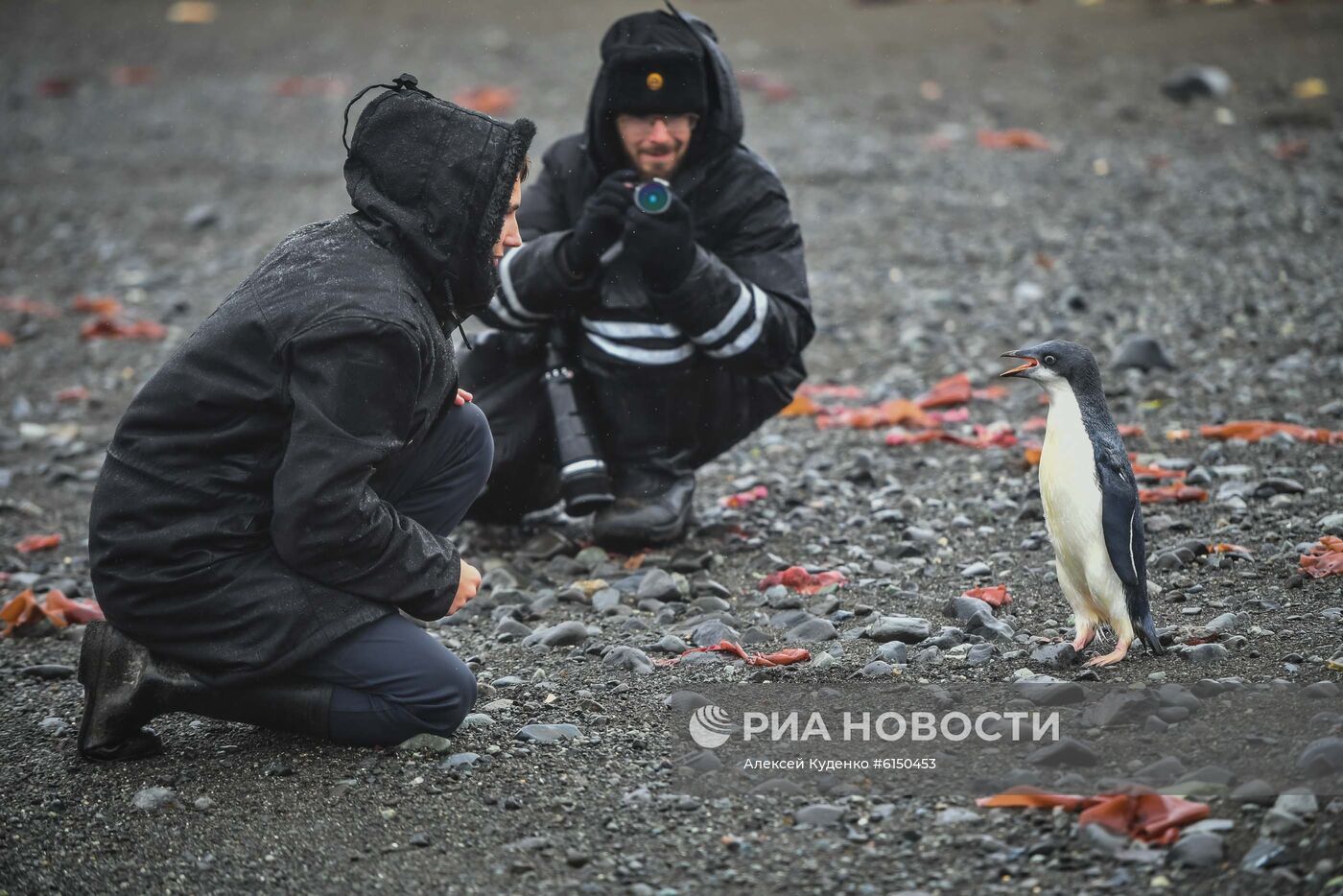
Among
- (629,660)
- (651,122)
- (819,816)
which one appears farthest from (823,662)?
(651,122)

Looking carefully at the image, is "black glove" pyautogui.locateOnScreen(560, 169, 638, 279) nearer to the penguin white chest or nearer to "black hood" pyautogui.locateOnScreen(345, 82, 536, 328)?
"black hood" pyautogui.locateOnScreen(345, 82, 536, 328)

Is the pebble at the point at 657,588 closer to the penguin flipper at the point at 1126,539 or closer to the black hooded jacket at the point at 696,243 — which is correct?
the black hooded jacket at the point at 696,243

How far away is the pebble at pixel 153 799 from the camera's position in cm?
285

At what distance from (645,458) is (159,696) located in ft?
5.97

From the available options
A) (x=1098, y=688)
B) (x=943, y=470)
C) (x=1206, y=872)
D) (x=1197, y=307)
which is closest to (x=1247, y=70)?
(x=1197, y=307)

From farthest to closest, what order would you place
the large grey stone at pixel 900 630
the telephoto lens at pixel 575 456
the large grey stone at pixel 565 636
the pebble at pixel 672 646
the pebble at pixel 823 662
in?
the telephoto lens at pixel 575 456 < the large grey stone at pixel 565 636 < the pebble at pixel 672 646 < the large grey stone at pixel 900 630 < the pebble at pixel 823 662

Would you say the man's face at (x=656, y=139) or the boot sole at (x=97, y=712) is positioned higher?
the man's face at (x=656, y=139)

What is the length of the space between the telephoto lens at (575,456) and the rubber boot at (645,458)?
0.22 feet

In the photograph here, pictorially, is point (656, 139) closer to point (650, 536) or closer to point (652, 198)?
point (652, 198)

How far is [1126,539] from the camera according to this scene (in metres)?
3.09

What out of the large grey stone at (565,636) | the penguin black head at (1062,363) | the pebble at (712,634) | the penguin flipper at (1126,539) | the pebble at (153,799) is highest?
the penguin black head at (1062,363)

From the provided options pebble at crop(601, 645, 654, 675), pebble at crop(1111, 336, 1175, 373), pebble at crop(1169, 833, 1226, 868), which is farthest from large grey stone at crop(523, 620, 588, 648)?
pebble at crop(1111, 336, 1175, 373)

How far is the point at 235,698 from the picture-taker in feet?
9.71

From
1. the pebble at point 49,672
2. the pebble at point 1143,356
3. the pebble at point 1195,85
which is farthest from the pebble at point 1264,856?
the pebble at point 1195,85
